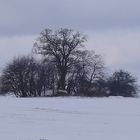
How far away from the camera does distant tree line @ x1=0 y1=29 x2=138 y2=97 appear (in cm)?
8519

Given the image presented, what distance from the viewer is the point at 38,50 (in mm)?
86875

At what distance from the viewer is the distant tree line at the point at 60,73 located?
279 ft

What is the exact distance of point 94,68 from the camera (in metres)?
89.8

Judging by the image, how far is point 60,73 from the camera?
282 ft
